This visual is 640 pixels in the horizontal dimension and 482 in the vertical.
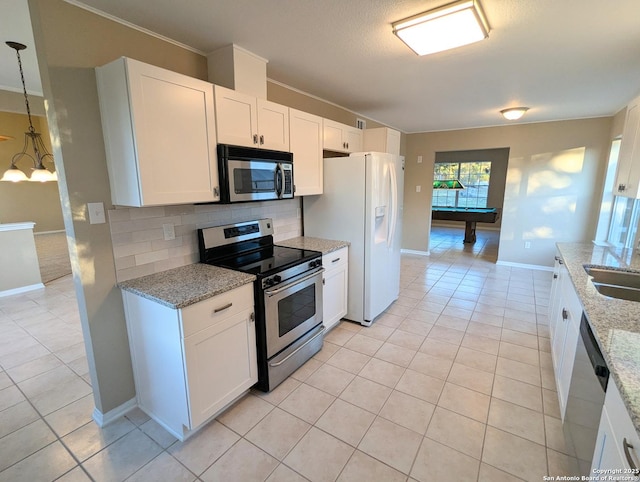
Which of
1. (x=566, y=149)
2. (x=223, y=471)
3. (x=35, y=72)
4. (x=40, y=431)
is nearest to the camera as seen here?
(x=223, y=471)

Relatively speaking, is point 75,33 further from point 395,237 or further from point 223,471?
point 395,237

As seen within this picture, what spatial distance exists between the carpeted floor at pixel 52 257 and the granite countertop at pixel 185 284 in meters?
4.03

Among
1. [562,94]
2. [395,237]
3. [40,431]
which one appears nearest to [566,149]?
[562,94]

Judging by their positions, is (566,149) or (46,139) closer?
(566,149)

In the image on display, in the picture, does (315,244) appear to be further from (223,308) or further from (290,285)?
(223,308)

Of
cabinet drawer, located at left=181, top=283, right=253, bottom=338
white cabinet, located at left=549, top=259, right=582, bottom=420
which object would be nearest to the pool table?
white cabinet, located at left=549, top=259, right=582, bottom=420

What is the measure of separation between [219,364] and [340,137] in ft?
8.38

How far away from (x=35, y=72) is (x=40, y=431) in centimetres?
318

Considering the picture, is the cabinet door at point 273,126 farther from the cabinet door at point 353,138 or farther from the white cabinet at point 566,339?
the white cabinet at point 566,339

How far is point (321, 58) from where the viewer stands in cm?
238

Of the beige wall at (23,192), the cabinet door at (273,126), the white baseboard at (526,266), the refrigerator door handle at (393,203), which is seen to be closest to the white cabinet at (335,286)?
the refrigerator door handle at (393,203)

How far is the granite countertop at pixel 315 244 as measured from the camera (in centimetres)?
280

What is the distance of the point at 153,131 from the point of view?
1.66 m

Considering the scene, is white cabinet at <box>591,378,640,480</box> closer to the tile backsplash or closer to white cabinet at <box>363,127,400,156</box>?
the tile backsplash
